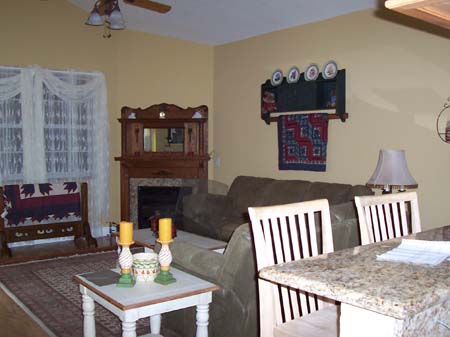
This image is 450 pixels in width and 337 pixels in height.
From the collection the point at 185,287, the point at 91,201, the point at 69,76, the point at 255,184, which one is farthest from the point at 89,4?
the point at 185,287

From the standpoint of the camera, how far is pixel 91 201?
243 inches

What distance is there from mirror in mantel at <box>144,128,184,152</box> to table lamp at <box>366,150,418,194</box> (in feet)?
10.4

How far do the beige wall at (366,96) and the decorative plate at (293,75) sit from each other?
81 millimetres

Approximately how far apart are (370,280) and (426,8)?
779 millimetres

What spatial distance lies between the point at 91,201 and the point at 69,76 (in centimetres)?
162

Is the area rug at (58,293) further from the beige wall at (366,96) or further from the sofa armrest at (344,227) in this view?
the beige wall at (366,96)

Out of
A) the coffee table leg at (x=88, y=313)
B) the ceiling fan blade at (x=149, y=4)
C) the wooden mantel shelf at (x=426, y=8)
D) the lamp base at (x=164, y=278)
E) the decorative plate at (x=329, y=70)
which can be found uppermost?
the ceiling fan blade at (x=149, y=4)

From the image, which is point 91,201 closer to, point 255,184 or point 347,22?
point 255,184

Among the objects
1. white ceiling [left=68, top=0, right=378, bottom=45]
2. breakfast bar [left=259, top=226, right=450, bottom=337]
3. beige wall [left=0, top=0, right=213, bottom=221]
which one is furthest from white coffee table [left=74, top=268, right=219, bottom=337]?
beige wall [left=0, top=0, right=213, bottom=221]

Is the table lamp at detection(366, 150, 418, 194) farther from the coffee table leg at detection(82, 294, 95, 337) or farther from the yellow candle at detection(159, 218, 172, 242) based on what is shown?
the coffee table leg at detection(82, 294, 95, 337)

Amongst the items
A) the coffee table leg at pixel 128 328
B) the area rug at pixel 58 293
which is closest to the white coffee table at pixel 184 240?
the area rug at pixel 58 293

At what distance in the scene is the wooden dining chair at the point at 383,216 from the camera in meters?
1.98

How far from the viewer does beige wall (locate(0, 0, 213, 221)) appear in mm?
5594

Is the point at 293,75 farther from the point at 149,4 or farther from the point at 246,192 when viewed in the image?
the point at 149,4
